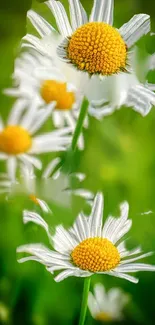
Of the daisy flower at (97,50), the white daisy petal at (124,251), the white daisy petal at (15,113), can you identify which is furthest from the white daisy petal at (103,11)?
the white daisy petal at (124,251)

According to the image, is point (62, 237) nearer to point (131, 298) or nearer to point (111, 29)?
→ point (131, 298)

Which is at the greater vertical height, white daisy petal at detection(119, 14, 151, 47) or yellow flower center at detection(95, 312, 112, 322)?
white daisy petal at detection(119, 14, 151, 47)

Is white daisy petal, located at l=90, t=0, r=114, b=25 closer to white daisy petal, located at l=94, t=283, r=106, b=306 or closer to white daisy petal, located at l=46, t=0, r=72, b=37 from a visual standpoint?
white daisy petal, located at l=46, t=0, r=72, b=37

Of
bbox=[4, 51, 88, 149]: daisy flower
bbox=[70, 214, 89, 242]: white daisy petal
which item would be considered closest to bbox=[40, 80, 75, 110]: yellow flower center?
bbox=[4, 51, 88, 149]: daisy flower

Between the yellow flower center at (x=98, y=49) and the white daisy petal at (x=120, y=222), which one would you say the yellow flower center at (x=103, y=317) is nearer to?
the white daisy petal at (x=120, y=222)

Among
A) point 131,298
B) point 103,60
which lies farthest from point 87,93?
point 131,298

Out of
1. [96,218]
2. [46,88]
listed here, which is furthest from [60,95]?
[96,218]

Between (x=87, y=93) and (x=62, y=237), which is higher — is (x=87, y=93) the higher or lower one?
the higher one

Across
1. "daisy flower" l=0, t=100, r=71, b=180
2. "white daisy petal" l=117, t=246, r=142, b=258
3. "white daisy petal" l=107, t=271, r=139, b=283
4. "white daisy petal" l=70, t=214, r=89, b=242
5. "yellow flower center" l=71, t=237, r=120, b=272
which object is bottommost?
"white daisy petal" l=107, t=271, r=139, b=283
